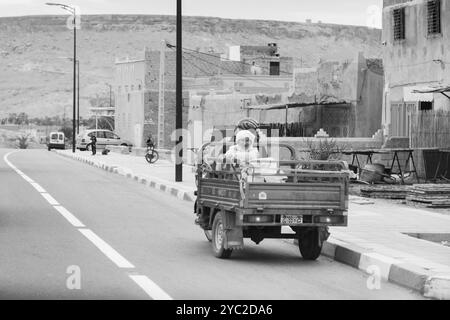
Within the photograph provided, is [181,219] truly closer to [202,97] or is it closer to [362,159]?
[362,159]

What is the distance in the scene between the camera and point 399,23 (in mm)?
33219

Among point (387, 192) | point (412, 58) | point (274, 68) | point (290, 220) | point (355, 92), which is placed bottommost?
point (387, 192)

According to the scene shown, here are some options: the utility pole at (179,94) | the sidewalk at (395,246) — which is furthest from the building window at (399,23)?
the sidewalk at (395,246)

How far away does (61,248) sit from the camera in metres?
13.5

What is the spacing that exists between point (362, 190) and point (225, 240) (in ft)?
36.0

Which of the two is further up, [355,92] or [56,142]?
[355,92]

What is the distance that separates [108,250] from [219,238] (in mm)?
1492

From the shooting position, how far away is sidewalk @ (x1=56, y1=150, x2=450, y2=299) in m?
10.9

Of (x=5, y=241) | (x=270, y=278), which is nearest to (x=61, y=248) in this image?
(x=5, y=241)

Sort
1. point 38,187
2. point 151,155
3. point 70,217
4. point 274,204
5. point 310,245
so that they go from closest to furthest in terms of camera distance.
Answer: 1. point 274,204
2. point 310,245
3. point 70,217
4. point 38,187
5. point 151,155

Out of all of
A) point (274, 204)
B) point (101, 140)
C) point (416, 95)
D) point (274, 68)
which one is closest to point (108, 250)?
point (274, 204)

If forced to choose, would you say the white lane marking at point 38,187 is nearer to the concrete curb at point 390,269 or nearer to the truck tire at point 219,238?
the concrete curb at point 390,269

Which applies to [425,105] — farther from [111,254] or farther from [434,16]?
[111,254]

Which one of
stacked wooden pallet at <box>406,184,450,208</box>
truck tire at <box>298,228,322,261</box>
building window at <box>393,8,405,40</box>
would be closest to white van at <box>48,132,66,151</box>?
building window at <box>393,8,405,40</box>
